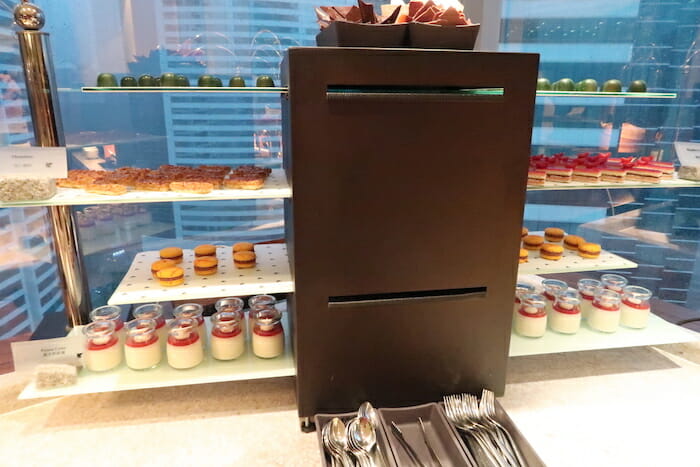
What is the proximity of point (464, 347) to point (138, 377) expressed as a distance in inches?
43.2

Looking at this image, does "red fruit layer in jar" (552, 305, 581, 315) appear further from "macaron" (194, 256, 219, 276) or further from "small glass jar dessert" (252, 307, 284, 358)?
"macaron" (194, 256, 219, 276)

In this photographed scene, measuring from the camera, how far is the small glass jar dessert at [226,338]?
5.32 feet

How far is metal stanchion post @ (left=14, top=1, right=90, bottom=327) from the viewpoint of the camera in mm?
1437

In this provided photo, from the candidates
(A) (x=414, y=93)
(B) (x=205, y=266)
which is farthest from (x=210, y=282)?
(A) (x=414, y=93)

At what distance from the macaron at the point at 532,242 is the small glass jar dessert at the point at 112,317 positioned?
161cm

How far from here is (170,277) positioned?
58.5 inches

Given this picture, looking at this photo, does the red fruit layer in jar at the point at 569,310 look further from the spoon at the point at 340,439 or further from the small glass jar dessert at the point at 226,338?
the small glass jar dessert at the point at 226,338

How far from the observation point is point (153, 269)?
154cm

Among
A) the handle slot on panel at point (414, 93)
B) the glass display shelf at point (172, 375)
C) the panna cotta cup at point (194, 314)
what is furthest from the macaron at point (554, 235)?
the panna cotta cup at point (194, 314)

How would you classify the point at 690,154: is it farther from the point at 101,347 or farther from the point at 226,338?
the point at 101,347

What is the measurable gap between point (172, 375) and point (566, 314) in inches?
59.3

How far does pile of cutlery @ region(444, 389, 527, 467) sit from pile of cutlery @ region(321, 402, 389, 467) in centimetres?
26

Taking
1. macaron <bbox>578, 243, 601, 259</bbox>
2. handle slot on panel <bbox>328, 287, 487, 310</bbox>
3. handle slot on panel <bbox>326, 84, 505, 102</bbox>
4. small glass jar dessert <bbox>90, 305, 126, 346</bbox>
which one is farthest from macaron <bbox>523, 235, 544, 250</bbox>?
small glass jar dessert <bbox>90, 305, 126, 346</bbox>

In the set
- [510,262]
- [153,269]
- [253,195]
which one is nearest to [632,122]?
[510,262]
